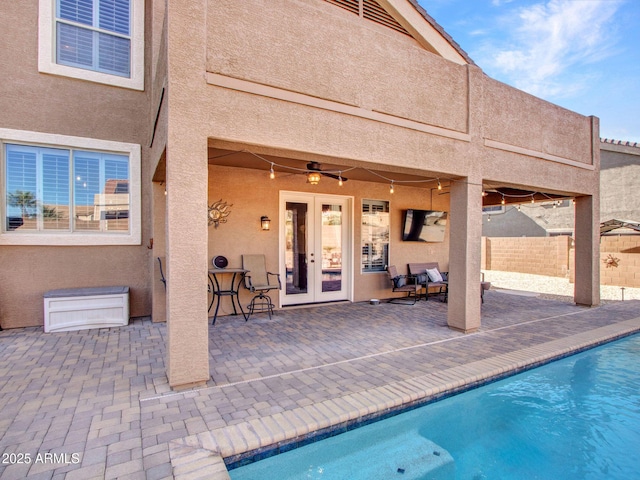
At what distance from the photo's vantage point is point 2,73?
6.30 metres

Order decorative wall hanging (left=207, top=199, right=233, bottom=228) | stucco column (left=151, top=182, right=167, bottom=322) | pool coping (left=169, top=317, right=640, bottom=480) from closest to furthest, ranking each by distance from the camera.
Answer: pool coping (left=169, top=317, right=640, bottom=480) → stucco column (left=151, top=182, right=167, bottom=322) → decorative wall hanging (left=207, top=199, right=233, bottom=228)

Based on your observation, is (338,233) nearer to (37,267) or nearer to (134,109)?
(134,109)

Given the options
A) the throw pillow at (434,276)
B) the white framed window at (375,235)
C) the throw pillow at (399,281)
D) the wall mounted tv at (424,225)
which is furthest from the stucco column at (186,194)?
the wall mounted tv at (424,225)

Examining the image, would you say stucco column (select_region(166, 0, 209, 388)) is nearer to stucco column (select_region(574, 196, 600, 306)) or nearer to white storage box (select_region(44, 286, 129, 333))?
white storage box (select_region(44, 286, 129, 333))

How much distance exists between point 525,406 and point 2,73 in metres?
10.2

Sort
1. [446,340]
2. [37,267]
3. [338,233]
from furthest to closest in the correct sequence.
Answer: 1. [338,233]
2. [37,267]
3. [446,340]

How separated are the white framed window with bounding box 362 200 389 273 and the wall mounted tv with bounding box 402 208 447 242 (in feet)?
2.25

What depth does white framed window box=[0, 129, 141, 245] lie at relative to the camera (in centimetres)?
652

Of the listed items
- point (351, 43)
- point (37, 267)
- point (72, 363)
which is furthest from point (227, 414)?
point (37, 267)

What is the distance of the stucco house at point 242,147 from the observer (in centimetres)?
401

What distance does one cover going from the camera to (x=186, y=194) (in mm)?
3893

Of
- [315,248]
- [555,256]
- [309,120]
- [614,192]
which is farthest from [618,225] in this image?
[309,120]

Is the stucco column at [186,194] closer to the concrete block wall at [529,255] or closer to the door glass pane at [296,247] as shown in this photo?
the door glass pane at [296,247]

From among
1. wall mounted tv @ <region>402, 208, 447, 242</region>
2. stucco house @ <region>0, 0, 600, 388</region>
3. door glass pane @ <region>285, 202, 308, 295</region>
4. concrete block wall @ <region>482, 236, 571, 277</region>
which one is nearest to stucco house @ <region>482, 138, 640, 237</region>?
concrete block wall @ <region>482, 236, 571, 277</region>
